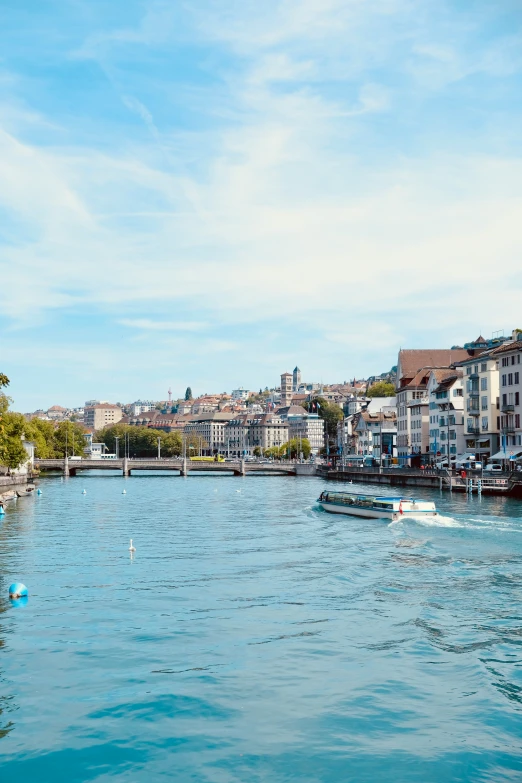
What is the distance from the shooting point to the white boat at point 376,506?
58.1m

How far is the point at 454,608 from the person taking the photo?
2742cm

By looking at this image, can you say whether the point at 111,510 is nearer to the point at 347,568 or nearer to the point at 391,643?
the point at 347,568

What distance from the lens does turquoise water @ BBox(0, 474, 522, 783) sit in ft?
52.2

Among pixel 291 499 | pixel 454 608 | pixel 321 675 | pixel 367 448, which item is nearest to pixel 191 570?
pixel 454 608

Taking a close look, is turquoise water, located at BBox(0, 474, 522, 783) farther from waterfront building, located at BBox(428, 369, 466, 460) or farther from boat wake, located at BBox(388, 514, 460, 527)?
waterfront building, located at BBox(428, 369, 466, 460)

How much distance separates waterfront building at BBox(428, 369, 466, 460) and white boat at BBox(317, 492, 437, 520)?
3889 cm

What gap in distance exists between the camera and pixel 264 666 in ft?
69.8

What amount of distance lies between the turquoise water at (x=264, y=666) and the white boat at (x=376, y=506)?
52.2 feet

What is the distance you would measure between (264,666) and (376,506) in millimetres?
42056

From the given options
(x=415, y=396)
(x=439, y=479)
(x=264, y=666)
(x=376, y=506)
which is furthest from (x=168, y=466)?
(x=264, y=666)

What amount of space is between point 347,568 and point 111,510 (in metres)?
41.7

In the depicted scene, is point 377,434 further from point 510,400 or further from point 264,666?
point 264,666

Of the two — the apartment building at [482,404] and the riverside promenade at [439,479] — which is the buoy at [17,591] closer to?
the riverside promenade at [439,479]

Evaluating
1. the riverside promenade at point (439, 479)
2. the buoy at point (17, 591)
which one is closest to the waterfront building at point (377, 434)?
the riverside promenade at point (439, 479)
